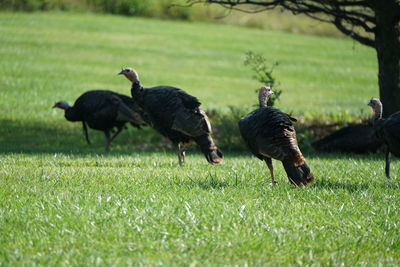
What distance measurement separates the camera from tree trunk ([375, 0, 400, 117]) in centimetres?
1308

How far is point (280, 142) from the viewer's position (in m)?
7.74

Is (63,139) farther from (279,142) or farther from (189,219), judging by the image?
(189,219)

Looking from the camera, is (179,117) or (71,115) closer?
(179,117)

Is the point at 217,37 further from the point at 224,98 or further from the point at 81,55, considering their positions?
the point at 224,98

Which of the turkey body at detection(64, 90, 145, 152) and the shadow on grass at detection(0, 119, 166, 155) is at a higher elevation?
the turkey body at detection(64, 90, 145, 152)

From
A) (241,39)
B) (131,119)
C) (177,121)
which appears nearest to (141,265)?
(177,121)

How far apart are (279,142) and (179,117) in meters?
2.80

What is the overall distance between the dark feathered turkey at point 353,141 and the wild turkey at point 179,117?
3.98 m

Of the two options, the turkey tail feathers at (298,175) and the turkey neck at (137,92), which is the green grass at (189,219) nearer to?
the turkey tail feathers at (298,175)

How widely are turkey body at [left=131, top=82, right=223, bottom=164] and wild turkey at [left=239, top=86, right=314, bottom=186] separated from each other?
1857 mm

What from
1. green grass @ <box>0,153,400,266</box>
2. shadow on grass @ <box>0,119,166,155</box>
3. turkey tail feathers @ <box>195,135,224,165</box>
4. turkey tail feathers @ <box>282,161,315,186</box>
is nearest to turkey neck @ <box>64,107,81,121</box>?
shadow on grass @ <box>0,119,166,155</box>

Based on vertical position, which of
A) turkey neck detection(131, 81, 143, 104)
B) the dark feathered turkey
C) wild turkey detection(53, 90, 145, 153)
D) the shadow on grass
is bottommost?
the shadow on grass

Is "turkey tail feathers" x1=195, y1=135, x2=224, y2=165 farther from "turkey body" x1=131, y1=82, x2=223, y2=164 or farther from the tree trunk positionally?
the tree trunk

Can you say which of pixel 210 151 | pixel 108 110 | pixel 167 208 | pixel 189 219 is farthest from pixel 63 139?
pixel 189 219
